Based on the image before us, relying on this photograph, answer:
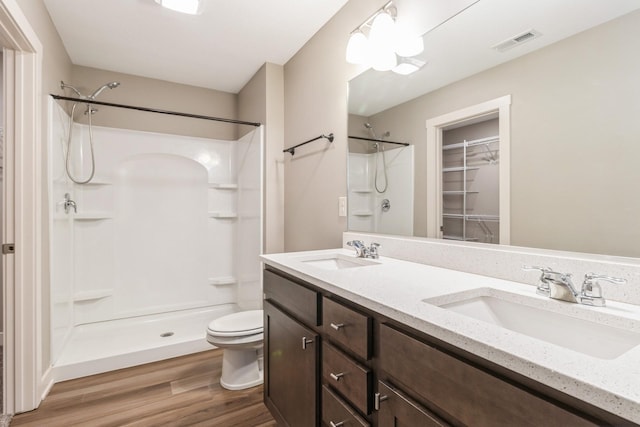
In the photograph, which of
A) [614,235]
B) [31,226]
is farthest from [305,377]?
[31,226]

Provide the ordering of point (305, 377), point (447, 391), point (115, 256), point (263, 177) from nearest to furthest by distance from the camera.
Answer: point (447, 391) < point (305, 377) < point (263, 177) < point (115, 256)

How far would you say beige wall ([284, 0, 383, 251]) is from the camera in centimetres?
203

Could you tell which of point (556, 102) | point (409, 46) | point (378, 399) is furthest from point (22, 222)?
point (556, 102)

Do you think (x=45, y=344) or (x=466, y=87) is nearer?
(x=466, y=87)

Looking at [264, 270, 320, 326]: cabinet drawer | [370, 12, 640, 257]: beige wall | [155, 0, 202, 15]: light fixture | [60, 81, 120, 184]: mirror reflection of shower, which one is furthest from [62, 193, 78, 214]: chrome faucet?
[370, 12, 640, 257]: beige wall

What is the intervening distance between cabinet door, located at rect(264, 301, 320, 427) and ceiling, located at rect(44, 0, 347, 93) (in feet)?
5.86

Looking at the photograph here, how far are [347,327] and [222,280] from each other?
2.65 m

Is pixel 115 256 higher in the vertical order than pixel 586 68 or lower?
lower

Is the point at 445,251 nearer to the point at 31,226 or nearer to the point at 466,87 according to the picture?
the point at 466,87

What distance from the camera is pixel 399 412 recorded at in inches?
31.9

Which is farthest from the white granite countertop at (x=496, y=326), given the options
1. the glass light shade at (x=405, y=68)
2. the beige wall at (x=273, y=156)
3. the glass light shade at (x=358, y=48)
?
the beige wall at (x=273, y=156)

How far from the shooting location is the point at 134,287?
10.1ft

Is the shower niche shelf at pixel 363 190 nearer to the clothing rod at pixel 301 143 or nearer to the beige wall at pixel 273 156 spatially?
the clothing rod at pixel 301 143

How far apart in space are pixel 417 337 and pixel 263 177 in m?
2.17
